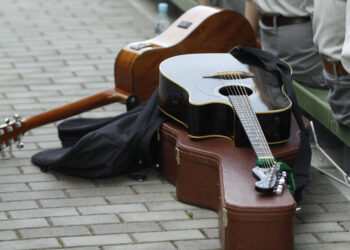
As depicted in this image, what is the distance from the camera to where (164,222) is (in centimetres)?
340

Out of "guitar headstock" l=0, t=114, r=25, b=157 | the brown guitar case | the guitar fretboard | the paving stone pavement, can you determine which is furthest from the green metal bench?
"guitar headstock" l=0, t=114, r=25, b=157

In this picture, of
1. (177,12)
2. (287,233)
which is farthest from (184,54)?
(177,12)

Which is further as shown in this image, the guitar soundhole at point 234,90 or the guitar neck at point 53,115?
the guitar neck at point 53,115

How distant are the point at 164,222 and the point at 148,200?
25cm

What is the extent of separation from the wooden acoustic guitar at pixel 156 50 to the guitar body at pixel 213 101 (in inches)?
12.1

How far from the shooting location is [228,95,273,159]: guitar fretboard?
125 inches

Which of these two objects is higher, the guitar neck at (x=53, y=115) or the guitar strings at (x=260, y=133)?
the guitar strings at (x=260, y=133)

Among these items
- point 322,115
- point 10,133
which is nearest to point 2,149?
point 10,133

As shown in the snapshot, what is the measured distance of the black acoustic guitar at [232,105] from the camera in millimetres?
3205

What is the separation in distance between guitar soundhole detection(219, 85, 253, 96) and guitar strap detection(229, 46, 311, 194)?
0.56ft

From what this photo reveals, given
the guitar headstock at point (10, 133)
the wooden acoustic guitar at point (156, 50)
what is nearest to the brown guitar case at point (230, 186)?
the wooden acoustic guitar at point (156, 50)

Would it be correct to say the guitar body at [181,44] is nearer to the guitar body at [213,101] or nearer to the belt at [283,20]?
the belt at [283,20]

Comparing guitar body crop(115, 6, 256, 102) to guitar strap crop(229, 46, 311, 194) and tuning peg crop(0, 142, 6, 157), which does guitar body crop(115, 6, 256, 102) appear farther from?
tuning peg crop(0, 142, 6, 157)

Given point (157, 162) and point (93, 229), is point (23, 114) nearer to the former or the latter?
point (157, 162)
